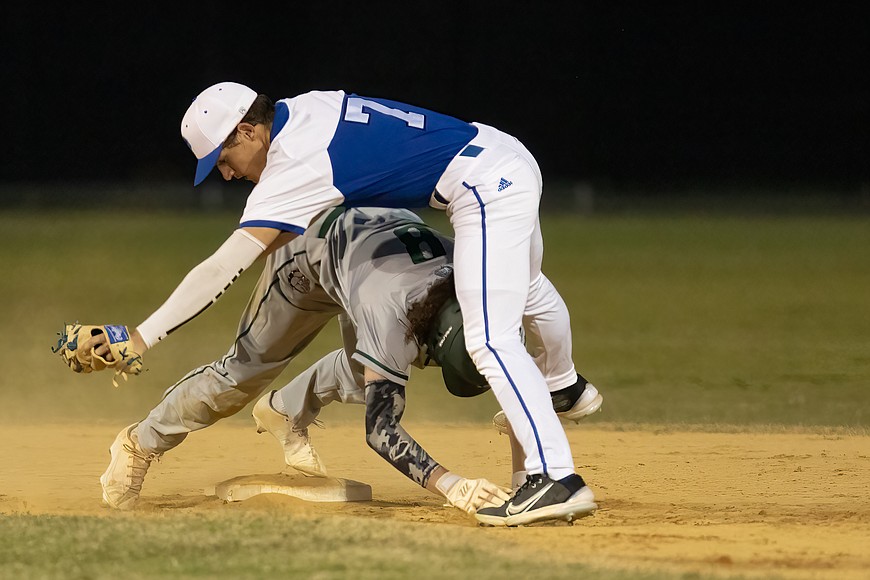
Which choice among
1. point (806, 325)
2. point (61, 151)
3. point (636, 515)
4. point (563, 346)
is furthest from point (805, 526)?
point (61, 151)

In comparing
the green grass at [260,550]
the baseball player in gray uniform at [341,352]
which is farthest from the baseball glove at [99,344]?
the baseball player in gray uniform at [341,352]

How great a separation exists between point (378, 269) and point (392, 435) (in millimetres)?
649

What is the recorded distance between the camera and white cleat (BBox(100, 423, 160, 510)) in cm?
498

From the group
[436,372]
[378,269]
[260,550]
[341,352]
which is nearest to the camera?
[260,550]

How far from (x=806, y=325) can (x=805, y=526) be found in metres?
6.88

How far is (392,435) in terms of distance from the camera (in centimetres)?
445

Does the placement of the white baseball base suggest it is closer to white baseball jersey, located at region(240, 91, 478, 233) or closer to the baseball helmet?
the baseball helmet

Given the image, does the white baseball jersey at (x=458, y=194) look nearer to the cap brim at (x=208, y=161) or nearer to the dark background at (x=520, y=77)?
the cap brim at (x=208, y=161)

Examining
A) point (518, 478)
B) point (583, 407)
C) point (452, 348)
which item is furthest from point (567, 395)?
point (452, 348)

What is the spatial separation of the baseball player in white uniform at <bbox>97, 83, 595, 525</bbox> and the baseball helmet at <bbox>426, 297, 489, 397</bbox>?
0.23 m

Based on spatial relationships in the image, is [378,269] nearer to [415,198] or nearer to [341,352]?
[415,198]

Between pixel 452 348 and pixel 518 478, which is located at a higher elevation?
pixel 452 348

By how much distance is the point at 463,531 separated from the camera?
4.11 m

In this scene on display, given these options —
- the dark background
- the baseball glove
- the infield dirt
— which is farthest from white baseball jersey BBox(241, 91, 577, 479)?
the dark background
